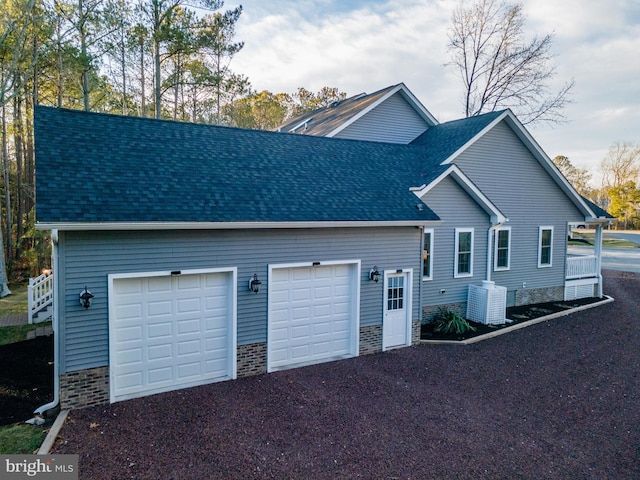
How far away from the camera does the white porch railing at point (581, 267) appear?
1620cm

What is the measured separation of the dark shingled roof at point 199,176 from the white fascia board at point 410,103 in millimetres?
3688

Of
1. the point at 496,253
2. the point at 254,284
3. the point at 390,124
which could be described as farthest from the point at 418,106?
the point at 254,284

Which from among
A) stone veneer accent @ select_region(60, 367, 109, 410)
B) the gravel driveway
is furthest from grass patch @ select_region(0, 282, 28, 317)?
the gravel driveway

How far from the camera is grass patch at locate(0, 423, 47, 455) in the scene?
5.40m

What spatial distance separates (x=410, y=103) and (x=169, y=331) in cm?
1375

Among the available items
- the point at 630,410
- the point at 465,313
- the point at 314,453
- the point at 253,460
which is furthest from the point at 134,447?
the point at 465,313

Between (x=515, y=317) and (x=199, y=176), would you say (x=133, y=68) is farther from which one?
(x=515, y=317)

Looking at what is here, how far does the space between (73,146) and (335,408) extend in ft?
23.2

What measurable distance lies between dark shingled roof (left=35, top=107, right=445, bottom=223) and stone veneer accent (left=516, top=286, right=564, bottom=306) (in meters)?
6.51

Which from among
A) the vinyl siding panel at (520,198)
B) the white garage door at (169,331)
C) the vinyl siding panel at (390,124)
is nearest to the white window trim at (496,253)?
the vinyl siding panel at (520,198)

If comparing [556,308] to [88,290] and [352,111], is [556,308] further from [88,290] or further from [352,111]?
[88,290]

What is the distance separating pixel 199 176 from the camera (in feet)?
27.6

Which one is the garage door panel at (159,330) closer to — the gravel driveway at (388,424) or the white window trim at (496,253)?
the gravel driveway at (388,424)

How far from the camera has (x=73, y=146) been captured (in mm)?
7777
